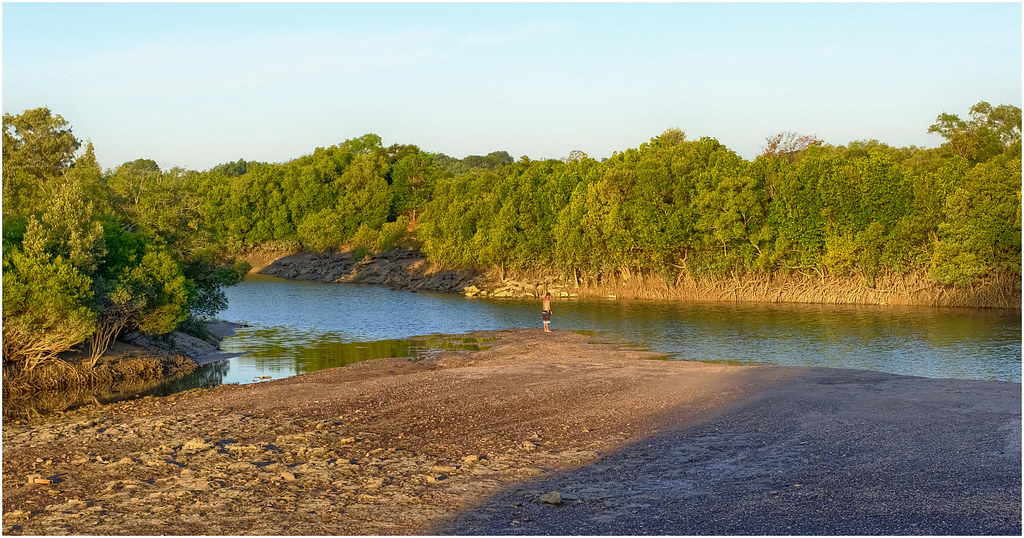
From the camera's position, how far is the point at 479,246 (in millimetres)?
84000

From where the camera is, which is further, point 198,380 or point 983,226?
point 983,226

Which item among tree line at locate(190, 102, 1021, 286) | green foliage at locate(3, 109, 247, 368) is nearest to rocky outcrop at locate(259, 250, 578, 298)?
tree line at locate(190, 102, 1021, 286)

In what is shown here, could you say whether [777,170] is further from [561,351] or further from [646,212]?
[561,351]

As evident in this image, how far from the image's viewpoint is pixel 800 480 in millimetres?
15992

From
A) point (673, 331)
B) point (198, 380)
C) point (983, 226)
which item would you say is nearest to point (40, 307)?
point (198, 380)

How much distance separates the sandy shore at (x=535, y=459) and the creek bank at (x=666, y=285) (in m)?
33.6

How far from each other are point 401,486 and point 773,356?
25.9 m

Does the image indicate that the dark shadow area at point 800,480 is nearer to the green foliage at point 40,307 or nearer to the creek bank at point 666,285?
the green foliage at point 40,307

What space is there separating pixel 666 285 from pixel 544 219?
14.5 meters

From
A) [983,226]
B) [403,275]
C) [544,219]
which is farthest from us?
[403,275]

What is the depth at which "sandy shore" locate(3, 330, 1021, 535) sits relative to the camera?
14.1 meters

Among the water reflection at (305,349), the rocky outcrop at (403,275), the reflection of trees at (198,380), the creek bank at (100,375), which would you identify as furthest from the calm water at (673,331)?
the rocky outcrop at (403,275)

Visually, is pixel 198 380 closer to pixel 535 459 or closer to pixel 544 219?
pixel 535 459

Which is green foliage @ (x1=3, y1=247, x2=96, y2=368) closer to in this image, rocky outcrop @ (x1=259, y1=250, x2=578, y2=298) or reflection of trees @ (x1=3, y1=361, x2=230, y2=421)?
reflection of trees @ (x1=3, y1=361, x2=230, y2=421)
